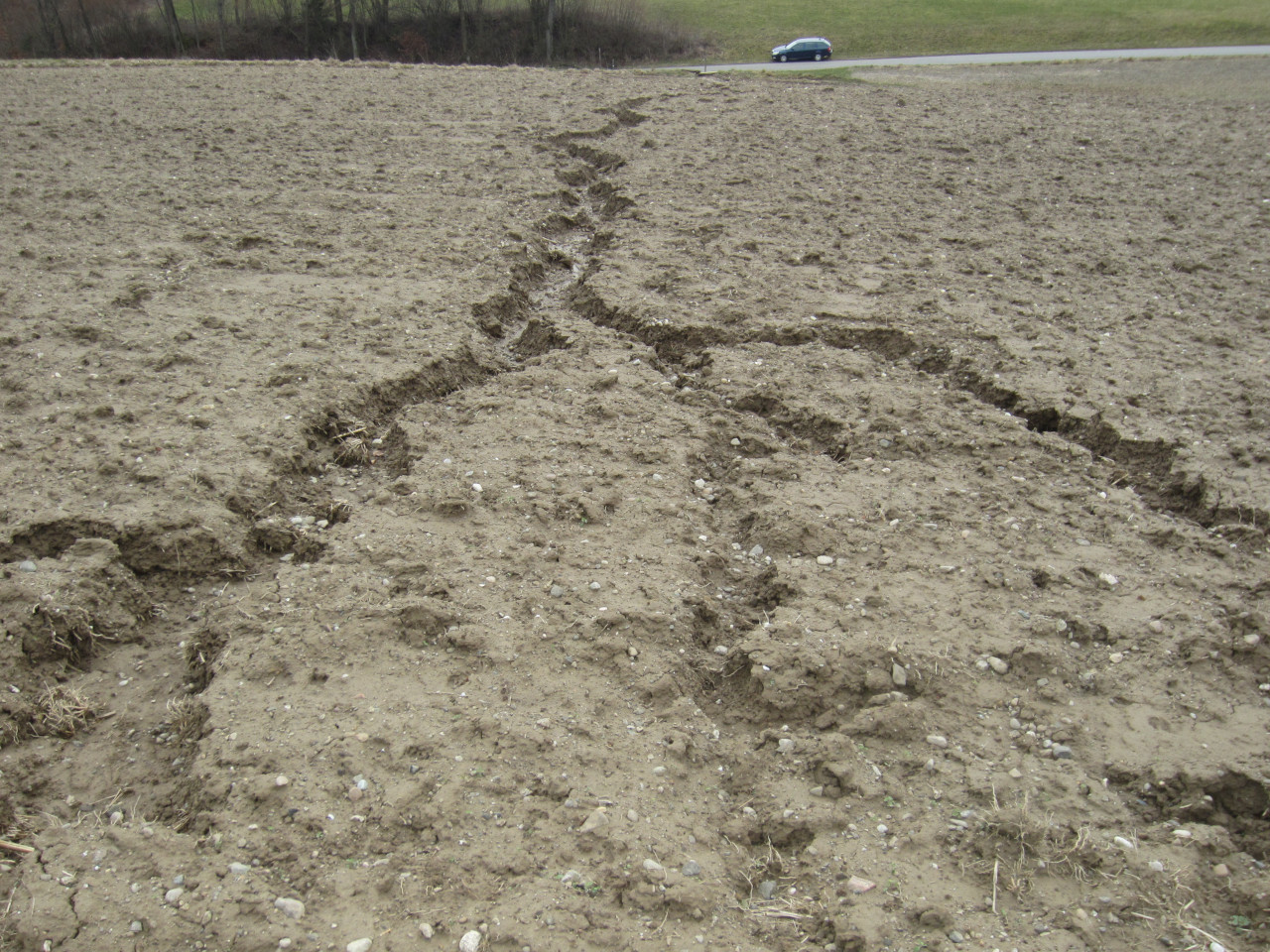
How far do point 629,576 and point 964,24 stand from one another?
3009 cm

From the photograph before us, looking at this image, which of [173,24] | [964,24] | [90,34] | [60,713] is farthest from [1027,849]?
[90,34]

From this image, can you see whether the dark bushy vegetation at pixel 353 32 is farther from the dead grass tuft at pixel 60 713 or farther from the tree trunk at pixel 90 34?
the dead grass tuft at pixel 60 713

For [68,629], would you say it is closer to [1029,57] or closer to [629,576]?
[629,576]

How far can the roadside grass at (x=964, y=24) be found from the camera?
24.1 m

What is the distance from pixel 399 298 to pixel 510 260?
3.38ft

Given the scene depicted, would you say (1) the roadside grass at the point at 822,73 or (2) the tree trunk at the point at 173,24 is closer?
(1) the roadside grass at the point at 822,73

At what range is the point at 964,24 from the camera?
2736 centimetres

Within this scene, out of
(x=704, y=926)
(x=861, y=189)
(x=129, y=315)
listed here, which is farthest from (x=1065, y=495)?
(x=129, y=315)

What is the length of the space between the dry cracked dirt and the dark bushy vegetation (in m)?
24.0

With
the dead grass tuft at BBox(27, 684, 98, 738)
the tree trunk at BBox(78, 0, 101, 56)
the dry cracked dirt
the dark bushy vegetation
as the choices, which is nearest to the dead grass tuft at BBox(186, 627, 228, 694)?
the dry cracked dirt

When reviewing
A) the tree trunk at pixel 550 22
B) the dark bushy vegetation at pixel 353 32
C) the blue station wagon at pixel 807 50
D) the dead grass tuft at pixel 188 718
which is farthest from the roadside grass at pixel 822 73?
the dead grass tuft at pixel 188 718

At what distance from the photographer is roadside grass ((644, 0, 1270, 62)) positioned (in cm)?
2412

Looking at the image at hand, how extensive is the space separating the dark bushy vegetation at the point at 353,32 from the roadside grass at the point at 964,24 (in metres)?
2.66

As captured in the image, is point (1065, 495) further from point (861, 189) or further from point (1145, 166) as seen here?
point (1145, 166)
